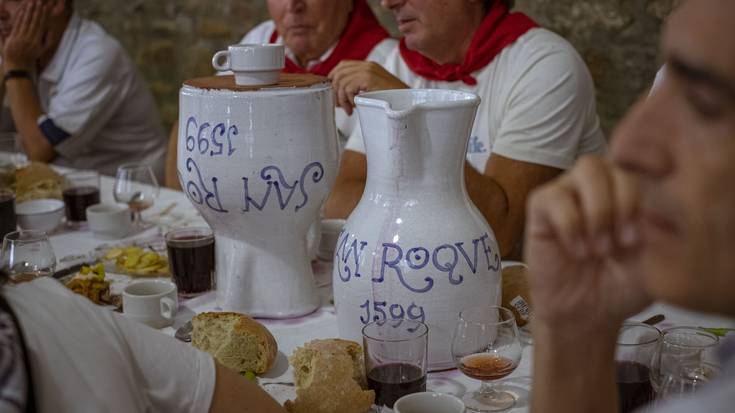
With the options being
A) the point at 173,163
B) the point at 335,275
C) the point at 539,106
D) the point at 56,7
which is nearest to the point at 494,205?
the point at 539,106

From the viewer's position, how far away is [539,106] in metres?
1.92

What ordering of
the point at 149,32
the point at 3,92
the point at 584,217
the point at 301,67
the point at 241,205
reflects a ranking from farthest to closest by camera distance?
the point at 149,32 → the point at 3,92 → the point at 301,67 → the point at 241,205 → the point at 584,217

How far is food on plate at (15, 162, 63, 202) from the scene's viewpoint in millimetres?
2078

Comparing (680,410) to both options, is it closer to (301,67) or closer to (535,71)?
(535,71)

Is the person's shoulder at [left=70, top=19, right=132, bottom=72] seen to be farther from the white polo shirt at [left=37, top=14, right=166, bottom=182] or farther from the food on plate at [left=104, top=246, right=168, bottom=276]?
the food on plate at [left=104, top=246, right=168, bottom=276]

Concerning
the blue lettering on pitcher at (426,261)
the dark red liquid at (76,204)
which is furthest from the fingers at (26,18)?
the blue lettering on pitcher at (426,261)

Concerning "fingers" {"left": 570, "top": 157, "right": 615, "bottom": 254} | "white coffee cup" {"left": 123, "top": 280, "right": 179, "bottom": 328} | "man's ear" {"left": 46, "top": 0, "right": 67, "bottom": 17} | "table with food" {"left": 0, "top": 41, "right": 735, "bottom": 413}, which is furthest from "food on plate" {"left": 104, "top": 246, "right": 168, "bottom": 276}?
"man's ear" {"left": 46, "top": 0, "right": 67, "bottom": 17}

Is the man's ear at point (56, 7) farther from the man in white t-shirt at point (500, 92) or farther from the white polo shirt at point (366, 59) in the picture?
the man in white t-shirt at point (500, 92)

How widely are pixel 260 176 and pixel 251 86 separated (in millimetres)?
141

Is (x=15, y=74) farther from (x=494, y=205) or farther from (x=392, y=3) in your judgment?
(x=494, y=205)

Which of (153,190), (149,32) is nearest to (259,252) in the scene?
(153,190)

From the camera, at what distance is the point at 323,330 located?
1.35 meters

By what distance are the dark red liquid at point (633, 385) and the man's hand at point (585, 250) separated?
25 centimetres

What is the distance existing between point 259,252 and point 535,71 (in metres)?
0.87
